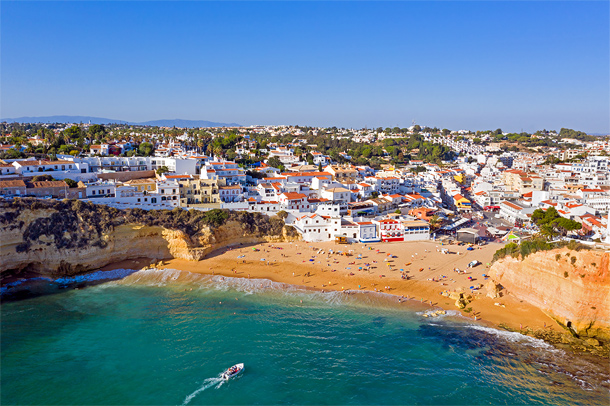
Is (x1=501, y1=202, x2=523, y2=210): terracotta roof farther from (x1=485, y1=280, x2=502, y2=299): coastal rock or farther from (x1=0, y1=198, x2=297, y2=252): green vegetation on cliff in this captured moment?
(x1=0, y1=198, x2=297, y2=252): green vegetation on cliff

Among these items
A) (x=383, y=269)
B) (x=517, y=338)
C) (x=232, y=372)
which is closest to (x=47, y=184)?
(x=232, y=372)

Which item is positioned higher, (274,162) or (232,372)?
(274,162)

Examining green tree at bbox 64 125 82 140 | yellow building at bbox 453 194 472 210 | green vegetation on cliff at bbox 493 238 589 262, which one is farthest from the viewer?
green tree at bbox 64 125 82 140

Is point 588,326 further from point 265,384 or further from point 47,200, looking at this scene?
point 47,200

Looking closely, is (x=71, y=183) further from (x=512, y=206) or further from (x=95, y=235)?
(x=512, y=206)

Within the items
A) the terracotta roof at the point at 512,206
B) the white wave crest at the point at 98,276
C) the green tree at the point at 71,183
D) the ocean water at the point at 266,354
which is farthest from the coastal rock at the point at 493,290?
the green tree at the point at 71,183

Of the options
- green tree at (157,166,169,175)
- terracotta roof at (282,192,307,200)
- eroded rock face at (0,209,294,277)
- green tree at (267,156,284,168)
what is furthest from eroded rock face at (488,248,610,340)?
green tree at (267,156,284,168)

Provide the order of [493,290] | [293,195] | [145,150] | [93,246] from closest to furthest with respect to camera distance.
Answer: [493,290], [93,246], [293,195], [145,150]
